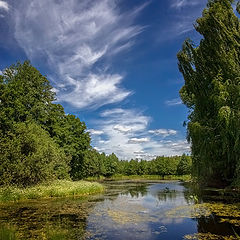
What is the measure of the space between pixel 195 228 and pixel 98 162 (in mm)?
64142

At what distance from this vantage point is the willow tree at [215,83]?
44.7 feet

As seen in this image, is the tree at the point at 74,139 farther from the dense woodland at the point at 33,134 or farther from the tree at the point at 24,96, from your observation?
the tree at the point at 24,96

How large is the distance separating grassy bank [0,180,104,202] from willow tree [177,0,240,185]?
12.8m

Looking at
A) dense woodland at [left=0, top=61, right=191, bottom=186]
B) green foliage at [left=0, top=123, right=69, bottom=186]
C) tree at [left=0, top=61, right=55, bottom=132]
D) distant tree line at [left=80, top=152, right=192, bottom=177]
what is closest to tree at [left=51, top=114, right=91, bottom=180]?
dense woodland at [left=0, top=61, right=191, bottom=186]

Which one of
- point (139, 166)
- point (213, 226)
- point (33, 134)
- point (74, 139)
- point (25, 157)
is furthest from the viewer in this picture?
point (139, 166)

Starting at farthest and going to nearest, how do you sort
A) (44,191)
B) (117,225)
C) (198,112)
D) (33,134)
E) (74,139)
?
1. (74,139)
2. (33,134)
3. (44,191)
4. (198,112)
5. (117,225)

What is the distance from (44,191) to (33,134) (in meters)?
5.65

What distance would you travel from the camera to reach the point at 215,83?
14406mm

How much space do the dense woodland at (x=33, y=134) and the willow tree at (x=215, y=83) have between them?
1141 cm

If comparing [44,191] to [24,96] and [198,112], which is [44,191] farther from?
[198,112]

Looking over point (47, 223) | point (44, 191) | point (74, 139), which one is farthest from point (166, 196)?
point (74, 139)

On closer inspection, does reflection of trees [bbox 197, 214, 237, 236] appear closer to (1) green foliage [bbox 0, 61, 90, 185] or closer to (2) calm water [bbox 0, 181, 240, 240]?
(2) calm water [bbox 0, 181, 240, 240]

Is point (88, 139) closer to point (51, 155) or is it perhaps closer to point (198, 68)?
point (51, 155)

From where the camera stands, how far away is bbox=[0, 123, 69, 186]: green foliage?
20.2 metres
